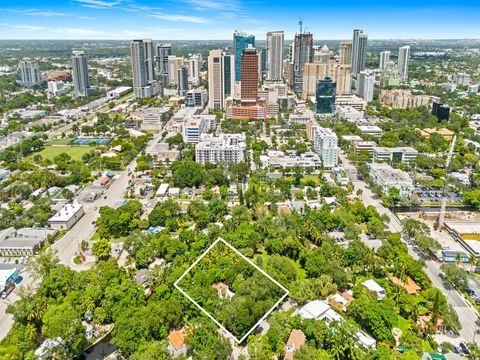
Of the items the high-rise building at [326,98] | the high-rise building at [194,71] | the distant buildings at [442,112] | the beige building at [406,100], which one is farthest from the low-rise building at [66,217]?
the high-rise building at [194,71]

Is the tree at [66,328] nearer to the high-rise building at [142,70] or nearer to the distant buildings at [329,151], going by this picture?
the distant buildings at [329,151]

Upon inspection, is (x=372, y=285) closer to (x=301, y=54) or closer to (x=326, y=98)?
(x=326, y=98)

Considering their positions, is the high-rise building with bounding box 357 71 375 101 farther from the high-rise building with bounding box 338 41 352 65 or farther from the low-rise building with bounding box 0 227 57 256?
the low-rise building with bounding box 0 227 57 256

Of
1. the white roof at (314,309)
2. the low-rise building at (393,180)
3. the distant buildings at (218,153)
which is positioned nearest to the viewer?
the white roof at (314,309)

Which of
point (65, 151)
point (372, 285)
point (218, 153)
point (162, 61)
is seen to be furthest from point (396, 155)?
point (162, 61)

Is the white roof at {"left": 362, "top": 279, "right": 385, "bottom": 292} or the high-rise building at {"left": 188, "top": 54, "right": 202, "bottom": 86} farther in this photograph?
the high-rise building at {"left": 188, "top": 54, "right": 202, "bottom": 86}

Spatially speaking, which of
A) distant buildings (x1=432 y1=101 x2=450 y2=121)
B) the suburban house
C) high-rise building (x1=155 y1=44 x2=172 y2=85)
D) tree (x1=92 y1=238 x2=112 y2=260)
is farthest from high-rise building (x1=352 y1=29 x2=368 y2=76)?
the suburban house
